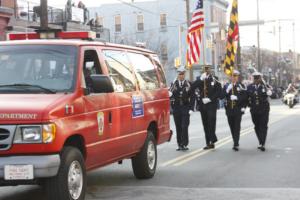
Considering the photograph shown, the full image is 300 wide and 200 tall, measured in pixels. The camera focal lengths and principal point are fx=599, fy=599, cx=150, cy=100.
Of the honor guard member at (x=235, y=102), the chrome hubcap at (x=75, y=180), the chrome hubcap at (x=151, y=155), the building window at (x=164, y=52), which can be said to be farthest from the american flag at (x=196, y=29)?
the building window at (x=164, y=52)

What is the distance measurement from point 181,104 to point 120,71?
5488mm

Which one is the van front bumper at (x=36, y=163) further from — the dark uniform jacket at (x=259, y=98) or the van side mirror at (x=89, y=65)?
the dark uniform jacket at (x=259, y=98)

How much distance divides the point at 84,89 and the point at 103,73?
32.9 inches

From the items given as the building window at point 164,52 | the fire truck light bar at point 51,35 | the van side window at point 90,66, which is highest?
the building window at point 164,52

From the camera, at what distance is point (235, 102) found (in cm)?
1428

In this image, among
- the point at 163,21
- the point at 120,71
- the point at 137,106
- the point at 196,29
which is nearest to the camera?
the point at 120,71

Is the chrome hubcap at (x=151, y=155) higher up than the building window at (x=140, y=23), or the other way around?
the building window at (x=140, y=23)

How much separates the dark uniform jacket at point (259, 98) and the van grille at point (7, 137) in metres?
8.87

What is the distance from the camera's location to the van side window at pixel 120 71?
8411mm

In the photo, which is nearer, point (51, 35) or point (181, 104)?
point (51, 35)

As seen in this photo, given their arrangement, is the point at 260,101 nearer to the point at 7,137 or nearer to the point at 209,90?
the point at 209,90

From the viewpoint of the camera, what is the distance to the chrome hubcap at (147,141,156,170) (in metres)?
9.93

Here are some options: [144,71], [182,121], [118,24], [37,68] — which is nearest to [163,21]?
[118,24]

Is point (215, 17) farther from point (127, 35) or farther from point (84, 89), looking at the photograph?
point (84, 89)
